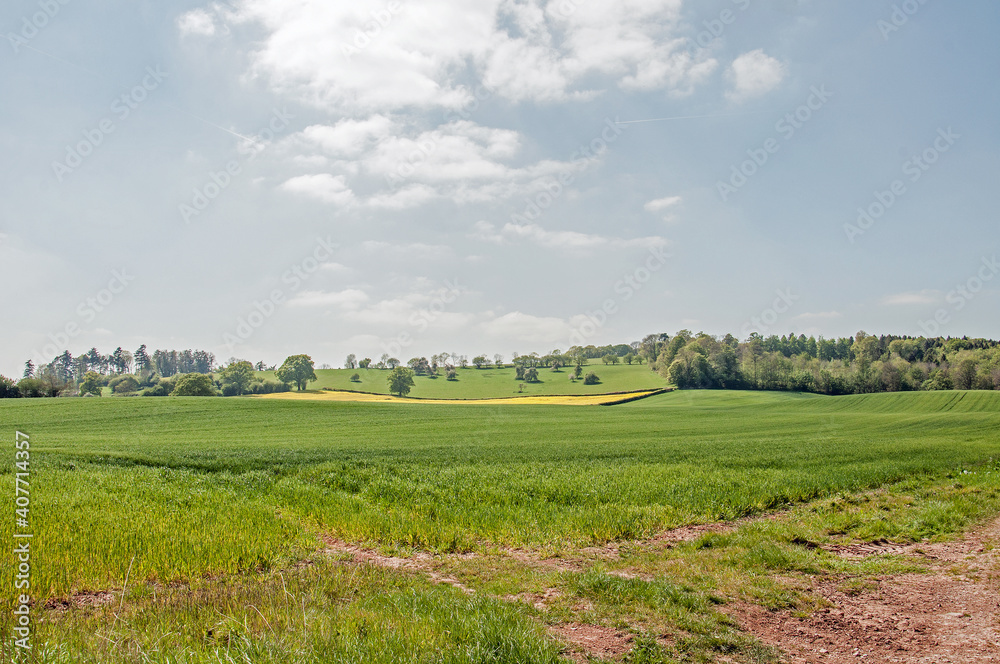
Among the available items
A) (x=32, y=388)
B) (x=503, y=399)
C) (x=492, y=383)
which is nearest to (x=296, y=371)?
(x=492, y=383)

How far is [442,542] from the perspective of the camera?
10.6 metres

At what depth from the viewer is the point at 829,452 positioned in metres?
25.7

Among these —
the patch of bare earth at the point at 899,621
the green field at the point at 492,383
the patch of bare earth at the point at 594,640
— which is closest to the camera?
the patch of bare earth at the point at 594,640

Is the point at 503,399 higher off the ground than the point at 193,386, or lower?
lower

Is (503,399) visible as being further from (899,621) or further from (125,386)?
(899,621)

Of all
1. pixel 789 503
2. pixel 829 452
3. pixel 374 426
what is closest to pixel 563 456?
pixel 789 503

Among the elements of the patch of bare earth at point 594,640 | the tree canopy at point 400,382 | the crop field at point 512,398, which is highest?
the patch of bare earth at point 594,640

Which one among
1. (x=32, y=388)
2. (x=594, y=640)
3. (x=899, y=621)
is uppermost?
(x=32, y=388)

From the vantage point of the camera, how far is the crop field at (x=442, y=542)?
5438 mm

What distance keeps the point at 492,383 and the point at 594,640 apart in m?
122

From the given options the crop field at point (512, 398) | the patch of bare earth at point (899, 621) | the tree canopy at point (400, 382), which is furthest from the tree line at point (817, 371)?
the patch of bare earth at point (899, 621)

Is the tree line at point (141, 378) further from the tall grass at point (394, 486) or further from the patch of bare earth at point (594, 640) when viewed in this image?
the patch of bare earth at point (594, 640)

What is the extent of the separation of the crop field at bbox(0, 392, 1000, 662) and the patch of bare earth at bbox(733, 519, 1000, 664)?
42 centimetres

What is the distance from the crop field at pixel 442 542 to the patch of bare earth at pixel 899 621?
16.5 inches
